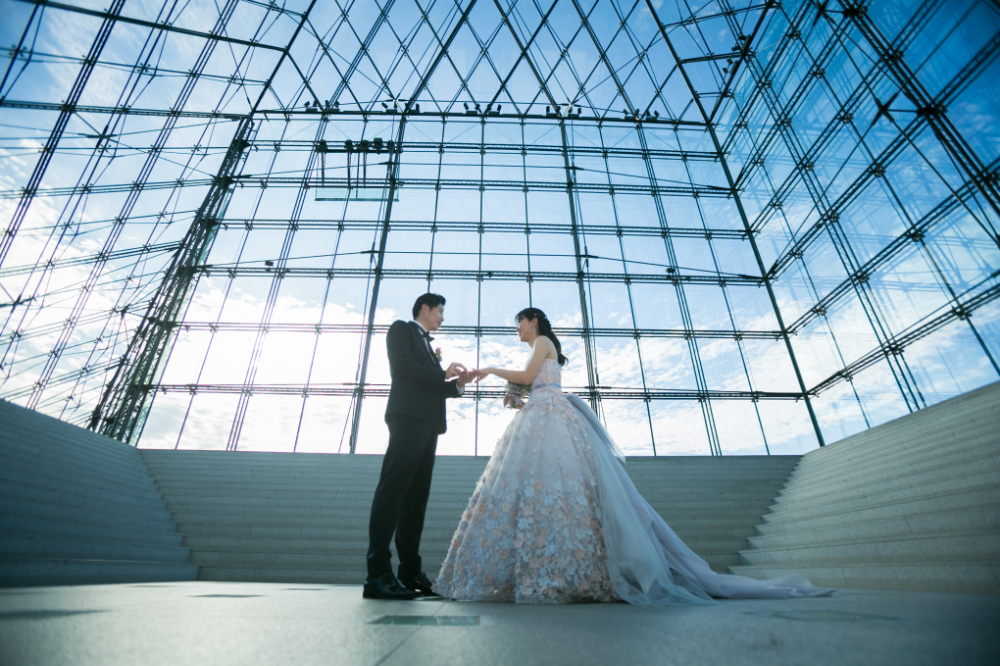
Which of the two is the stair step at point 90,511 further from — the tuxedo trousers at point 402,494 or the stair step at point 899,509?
the stair step at point 899,509

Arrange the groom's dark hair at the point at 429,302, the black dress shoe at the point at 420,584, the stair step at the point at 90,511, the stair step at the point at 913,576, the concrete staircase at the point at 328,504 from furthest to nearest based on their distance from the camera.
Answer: the concrete staircase at the point at 328,504, the stair step at the point at 90,511, the groom's dark hair at the point at 429,302, the black dress shoe at the point at 420,584, the stair step at the point at 913,576

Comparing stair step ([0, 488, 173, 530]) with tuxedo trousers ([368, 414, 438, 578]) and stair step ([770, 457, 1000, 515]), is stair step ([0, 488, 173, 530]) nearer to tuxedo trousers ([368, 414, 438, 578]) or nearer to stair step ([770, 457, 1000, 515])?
tuxedo trousers ([368, 414, 438, 578])

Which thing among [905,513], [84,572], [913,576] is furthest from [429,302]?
[905,513]

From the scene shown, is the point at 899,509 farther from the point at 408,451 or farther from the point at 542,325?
the point at 408,451

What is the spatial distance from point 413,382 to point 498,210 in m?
9.28

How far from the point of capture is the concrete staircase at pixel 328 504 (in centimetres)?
415

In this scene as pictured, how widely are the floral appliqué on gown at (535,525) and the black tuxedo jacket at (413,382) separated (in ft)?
1.40

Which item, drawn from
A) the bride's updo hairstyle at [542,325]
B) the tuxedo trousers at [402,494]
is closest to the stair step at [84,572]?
the tuxedo trousers at [402,494]

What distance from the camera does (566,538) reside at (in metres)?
2.11

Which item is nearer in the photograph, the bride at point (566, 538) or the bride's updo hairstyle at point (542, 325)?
the bride at point (566, 538)

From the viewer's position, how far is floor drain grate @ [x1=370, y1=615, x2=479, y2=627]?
120cm

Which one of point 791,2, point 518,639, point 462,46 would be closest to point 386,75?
point 462,46

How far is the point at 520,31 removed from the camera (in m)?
12.2

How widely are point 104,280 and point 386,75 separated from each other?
27.1 ft
